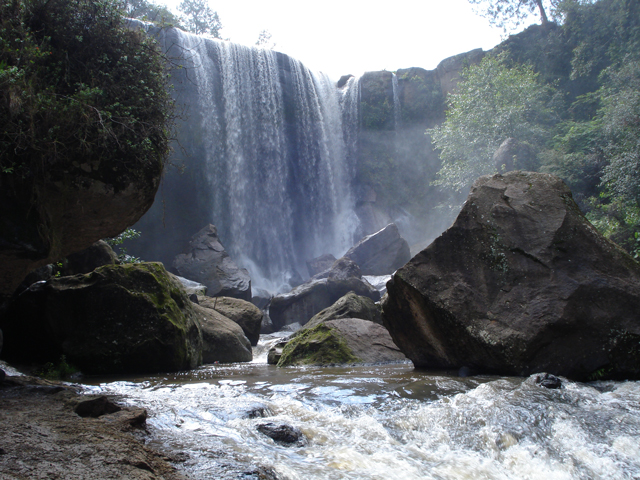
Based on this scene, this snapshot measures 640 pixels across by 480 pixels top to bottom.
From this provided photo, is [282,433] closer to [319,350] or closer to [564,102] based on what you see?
[319,350]

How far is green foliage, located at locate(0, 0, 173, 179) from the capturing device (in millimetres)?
4699

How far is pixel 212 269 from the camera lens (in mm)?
20281

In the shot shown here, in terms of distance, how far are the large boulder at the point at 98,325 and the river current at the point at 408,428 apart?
1.47 meters

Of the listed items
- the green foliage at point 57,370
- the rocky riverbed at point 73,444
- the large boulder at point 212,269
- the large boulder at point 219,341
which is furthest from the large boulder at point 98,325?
the large boulder at point 212,269

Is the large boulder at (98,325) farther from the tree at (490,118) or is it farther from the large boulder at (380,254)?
the tree at (490,118)

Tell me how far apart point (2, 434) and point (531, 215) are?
18.6 ft

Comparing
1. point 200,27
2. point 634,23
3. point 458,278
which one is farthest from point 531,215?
point 200,27

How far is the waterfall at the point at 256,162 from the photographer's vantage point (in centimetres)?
2555

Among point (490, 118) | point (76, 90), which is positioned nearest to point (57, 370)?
point (76, 90)

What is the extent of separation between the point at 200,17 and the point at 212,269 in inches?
1476

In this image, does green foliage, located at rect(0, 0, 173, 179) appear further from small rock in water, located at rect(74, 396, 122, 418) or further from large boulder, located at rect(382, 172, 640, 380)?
large boulder, located at rect(382, 172, 640, 380)

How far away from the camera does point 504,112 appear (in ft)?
87.5

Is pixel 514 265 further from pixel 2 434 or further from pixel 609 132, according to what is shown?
pixel 609 132

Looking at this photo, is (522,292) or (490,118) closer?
(522,292)
